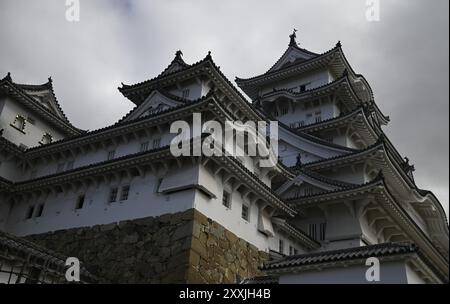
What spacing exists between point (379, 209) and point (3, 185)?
2048 cm

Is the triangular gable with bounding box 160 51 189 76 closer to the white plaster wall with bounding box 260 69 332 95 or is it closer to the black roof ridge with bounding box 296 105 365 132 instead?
the black roof ridge with bounding box 296 105 365 132

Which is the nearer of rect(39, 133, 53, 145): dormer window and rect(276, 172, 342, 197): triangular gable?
rect(276, 172, 342, 197): triangular gable

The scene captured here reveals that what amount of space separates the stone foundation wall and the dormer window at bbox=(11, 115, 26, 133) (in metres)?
11.7

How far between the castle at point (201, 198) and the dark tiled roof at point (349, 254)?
0.06m

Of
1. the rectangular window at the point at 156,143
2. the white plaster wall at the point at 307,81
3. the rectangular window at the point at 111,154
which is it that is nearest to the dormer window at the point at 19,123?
the rectangular window at the point at 111,154

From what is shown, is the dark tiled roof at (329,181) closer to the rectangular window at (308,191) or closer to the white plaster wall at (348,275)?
the rectangular window at (308,191)

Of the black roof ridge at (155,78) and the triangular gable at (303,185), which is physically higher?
the black roof ridge at (155,78)

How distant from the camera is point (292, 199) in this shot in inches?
1060

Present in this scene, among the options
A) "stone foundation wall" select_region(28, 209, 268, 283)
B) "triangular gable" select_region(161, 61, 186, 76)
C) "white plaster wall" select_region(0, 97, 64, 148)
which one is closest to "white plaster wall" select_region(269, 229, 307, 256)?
"stone foundation wall" select_region(28, 209, 268, 283)

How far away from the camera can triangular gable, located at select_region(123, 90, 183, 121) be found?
26125 millimetres

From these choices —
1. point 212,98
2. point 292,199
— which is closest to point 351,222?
point 292,199

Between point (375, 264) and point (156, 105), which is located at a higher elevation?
point (156, 105)

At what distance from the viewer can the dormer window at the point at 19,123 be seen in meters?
30.6

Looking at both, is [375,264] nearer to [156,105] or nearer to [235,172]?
[235,172]
